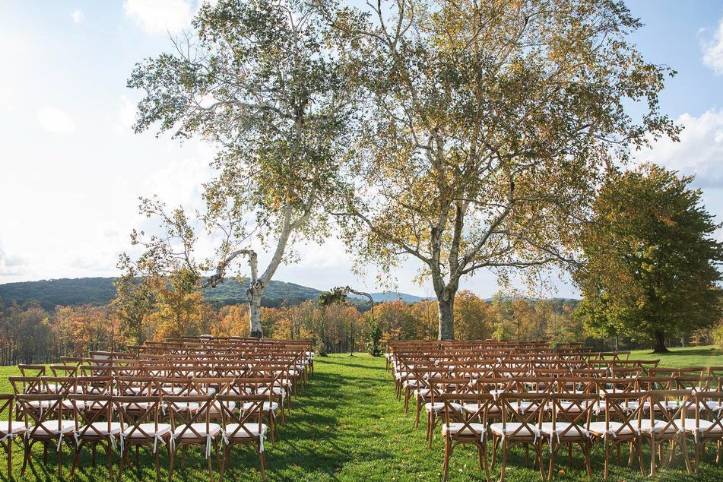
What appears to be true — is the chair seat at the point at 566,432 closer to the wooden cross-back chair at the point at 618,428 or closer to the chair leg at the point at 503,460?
the wooden cross-back chair at the point at 618,428

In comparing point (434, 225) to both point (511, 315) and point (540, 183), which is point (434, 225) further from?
point (511, 315)

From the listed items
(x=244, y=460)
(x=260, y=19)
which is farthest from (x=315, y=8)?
(x=244, y=460)

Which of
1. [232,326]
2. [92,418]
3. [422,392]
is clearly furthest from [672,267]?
[232,326]

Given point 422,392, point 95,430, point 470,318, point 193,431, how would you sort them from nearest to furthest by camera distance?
point 193,431
point 95,430
point 422,392
point 470,318

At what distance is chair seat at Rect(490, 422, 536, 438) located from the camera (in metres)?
7.70

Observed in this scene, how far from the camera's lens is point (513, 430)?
25.7 ft

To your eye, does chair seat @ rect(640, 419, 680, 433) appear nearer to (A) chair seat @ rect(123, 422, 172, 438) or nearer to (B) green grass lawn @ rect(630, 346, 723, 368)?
(A) chair seat @ rect(123, 422, 172, 438)

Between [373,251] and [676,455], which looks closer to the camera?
[676,455]

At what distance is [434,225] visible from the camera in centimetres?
2483

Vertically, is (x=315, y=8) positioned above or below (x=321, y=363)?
above

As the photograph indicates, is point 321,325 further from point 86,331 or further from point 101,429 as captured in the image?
point 101,429

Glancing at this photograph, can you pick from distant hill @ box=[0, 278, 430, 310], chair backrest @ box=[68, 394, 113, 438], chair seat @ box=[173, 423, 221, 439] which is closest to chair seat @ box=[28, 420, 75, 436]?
chair backrest @ box=[68, 394, 113, 438]

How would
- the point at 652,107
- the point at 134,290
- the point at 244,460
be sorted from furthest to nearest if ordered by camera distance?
the point at 134,290 → the point at 652,107 → the point at 244,460

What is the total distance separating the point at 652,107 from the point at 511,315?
2361 inches
